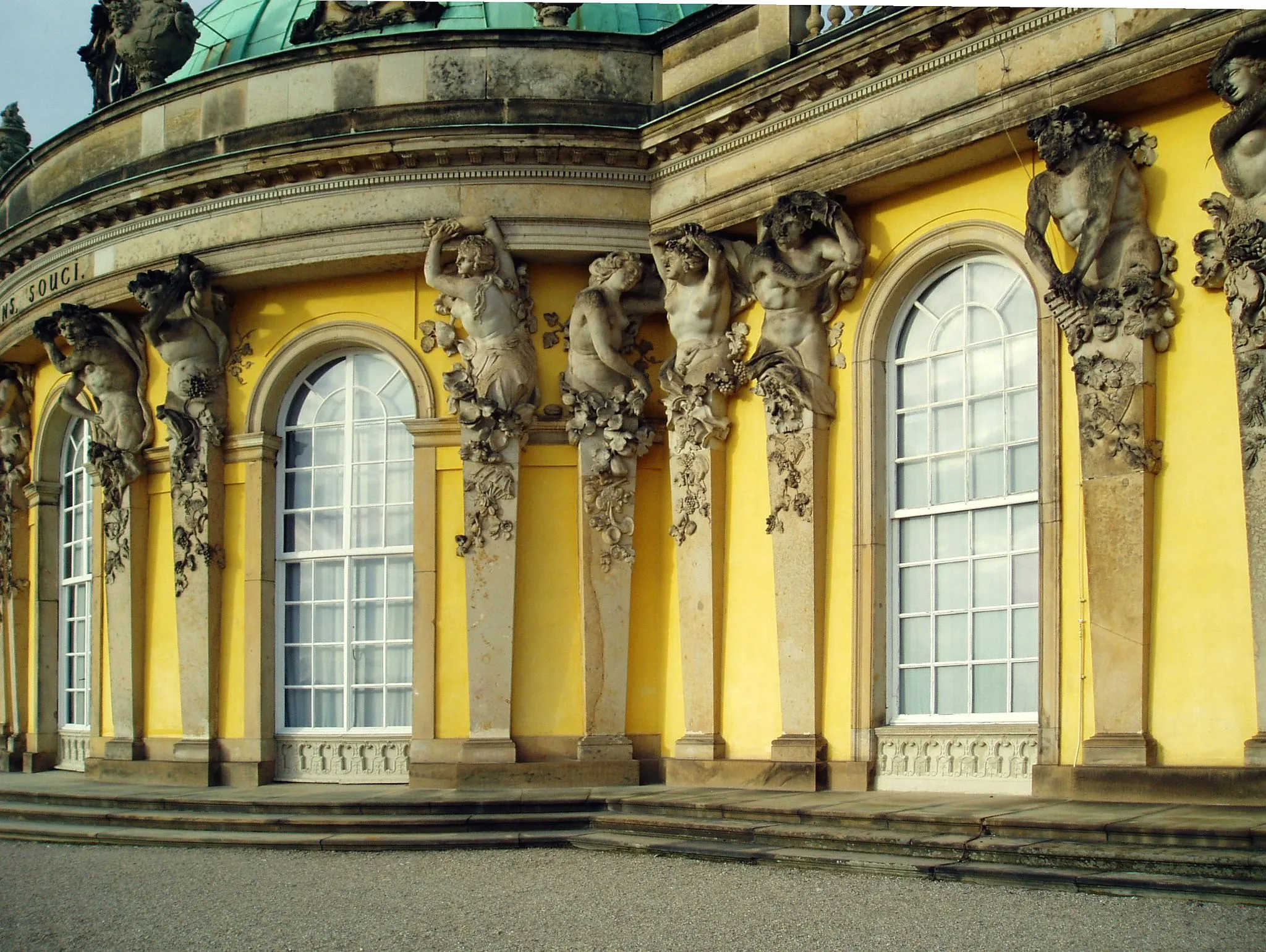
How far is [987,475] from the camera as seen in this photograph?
14.3 meters

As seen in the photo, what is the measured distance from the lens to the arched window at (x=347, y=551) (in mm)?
17922

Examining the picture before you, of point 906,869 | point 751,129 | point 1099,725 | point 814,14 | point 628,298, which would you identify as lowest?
point 906,869

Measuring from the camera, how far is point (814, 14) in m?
15.9

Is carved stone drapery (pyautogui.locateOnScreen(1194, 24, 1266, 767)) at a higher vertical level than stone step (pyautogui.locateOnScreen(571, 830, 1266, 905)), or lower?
higher

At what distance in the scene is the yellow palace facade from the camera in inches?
495

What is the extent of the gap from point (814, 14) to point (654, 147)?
207 centimetres

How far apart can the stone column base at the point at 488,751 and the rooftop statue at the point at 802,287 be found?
4270 mm

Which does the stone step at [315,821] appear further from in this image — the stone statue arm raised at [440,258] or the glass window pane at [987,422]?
the stone statue arm raised at [440,258]

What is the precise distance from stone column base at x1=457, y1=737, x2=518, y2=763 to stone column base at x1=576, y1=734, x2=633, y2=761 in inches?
25.8

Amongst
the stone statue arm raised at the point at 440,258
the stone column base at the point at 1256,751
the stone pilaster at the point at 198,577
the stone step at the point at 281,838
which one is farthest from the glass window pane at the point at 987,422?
the stone pilaster at the point at 198,577

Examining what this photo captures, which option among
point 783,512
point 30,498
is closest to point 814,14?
point 783,512

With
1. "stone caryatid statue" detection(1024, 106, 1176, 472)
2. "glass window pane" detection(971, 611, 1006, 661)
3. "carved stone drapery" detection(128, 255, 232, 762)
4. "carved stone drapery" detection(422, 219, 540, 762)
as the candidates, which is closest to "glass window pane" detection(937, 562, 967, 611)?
"glass window pane" detection(971, 611, 1006, 661)

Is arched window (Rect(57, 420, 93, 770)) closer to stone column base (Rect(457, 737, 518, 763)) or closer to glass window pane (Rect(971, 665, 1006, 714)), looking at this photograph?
stone column base (Rect(457, 737, 518, 763))

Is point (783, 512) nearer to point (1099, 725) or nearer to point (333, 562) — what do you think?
point (1099, 725)
